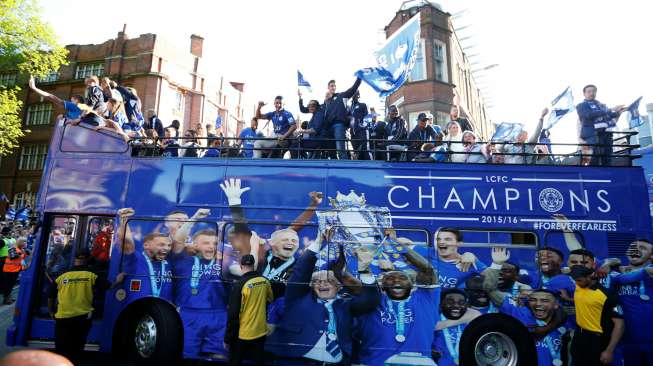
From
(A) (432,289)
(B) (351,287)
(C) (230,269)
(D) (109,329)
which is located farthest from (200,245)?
(A) (432,289)

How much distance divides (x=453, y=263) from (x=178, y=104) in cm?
2823

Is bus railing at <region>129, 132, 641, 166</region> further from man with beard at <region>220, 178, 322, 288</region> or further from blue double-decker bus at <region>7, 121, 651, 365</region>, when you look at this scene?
man with beard at <region>220, 178, 322, 288</region>

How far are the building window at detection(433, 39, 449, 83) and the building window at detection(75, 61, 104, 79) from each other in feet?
82.3

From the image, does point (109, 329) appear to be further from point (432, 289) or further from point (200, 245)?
point (432, 289)

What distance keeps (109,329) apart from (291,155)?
4.39m

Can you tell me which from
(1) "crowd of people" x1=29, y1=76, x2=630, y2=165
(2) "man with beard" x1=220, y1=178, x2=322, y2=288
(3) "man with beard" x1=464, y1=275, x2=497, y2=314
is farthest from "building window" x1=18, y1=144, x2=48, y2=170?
(3) "man with beard" x1=464, y1=275, x2=497, y2=314

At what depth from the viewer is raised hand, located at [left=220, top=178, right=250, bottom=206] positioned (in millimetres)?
6387

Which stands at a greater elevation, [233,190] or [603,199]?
[233,190]

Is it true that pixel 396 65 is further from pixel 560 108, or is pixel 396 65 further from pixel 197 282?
pixel 197 282

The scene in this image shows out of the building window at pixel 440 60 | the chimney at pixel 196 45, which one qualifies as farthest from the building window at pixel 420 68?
the chimney at pixel 196 45

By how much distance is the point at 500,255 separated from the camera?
5.86 m

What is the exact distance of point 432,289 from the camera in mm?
5895

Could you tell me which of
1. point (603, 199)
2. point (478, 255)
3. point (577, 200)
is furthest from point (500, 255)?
point (603, 199)

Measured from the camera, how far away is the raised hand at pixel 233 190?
6387 millimetres
